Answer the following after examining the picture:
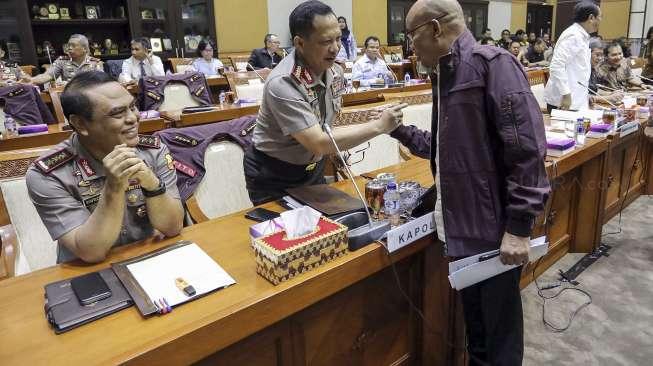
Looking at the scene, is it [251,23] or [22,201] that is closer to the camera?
[22,201]

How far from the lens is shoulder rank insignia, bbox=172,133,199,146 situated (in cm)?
206

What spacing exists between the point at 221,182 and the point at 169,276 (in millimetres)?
1061

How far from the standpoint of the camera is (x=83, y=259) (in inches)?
50.4

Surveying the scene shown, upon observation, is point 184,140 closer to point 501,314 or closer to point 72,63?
point 501,314

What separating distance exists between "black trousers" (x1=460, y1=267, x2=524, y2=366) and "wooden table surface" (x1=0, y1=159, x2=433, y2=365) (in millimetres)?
257

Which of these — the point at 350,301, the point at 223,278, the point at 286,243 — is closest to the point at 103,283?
the point at 223,278

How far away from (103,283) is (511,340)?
3.60ft

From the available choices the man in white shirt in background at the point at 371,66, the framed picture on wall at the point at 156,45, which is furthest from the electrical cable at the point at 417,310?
the framed picture on wall at the point at 156,45

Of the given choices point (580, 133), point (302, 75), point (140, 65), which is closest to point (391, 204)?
point (302, 75)

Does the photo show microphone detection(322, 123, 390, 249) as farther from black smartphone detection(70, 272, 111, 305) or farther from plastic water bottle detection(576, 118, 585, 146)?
plastic water bottle detection(576, 118, 585, 146)

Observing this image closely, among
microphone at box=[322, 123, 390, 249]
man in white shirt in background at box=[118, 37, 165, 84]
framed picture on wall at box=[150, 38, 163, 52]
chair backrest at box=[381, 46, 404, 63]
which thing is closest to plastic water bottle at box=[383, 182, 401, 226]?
microphone at box=[322, 123, 390, 249]

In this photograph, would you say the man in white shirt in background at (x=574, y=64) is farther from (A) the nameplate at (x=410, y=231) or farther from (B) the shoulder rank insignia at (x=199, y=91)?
(B) the shoulder rank insignia at (x=199, y=91)

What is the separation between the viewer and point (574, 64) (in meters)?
3.46

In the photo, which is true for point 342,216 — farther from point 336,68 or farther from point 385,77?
point 385,77
